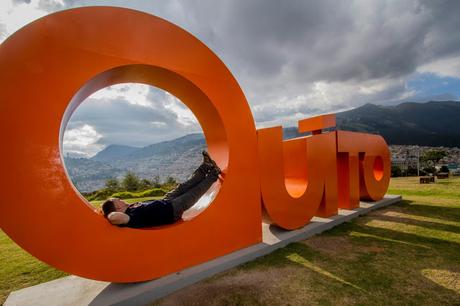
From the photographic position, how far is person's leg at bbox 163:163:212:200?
14.8 feet

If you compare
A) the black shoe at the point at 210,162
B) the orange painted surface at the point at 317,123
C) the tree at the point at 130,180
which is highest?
the orange painted surface at the point at 317,123

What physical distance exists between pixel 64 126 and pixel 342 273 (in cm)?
474

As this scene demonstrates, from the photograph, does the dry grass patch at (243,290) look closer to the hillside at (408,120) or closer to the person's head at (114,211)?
the person's head at (114,211)

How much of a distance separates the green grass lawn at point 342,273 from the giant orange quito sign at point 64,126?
73 cm

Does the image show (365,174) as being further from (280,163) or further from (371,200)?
(280,163)

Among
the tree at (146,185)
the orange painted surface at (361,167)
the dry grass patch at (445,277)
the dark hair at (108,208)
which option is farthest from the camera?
the tree at (146,185)

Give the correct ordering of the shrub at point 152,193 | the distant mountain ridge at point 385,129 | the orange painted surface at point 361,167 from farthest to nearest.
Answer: the distant mountain ridge at point 385,129
the shrub at point 152,193
the orange painted surface at point 361,167

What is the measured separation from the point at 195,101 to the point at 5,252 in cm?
597

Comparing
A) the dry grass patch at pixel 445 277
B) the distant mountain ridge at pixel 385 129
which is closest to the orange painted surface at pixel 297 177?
Result: the dry grass patch at pixel 445 277

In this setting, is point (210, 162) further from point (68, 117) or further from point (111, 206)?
point (68, 117)

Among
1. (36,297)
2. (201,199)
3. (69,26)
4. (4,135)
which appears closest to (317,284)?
(201,199)

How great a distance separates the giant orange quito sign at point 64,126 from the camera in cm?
276

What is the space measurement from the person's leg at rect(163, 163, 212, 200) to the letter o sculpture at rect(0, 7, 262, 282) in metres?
0.43

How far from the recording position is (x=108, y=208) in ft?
12.2
